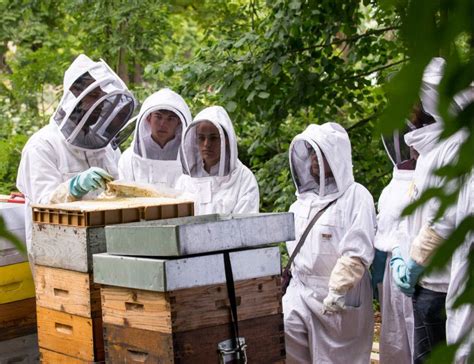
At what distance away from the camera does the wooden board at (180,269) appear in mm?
3545

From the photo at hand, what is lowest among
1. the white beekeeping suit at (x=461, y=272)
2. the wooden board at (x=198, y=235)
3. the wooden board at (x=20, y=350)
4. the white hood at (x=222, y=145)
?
the wooden board at (x=20, y=350)

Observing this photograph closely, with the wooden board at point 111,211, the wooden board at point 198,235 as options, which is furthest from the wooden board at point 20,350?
the wooden board at point 198,235

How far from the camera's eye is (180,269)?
3559mm

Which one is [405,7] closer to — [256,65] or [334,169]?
[334,169]

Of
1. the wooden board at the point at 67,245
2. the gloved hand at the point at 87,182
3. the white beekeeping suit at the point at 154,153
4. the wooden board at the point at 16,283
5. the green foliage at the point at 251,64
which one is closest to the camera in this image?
the wooden board at the point at 67,245

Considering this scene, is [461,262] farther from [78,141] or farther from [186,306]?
[78,141]

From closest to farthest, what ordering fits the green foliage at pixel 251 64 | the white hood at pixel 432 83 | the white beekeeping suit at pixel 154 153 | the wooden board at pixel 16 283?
the white hood at pixel 432 83 → the wooden board at pixel 16 283 → the white beekeeping suit at pixel 154 153 → the green foliage at pixel 251 64

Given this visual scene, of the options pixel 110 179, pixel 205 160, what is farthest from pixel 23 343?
pixel 205 160

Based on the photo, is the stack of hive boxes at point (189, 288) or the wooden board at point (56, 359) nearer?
the stack of hive boxes at point (189, 288)

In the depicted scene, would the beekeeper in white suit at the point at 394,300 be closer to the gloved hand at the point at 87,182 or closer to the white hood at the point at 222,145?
the white hood at the point at 222,145

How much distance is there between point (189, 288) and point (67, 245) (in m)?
0.80

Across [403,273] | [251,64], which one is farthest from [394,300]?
[251,64]

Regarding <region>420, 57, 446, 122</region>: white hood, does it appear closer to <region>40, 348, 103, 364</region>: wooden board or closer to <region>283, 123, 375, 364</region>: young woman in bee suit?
<region>40, 348, 103, 364</region>: wooden board

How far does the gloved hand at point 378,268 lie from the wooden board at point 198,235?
1.34m
